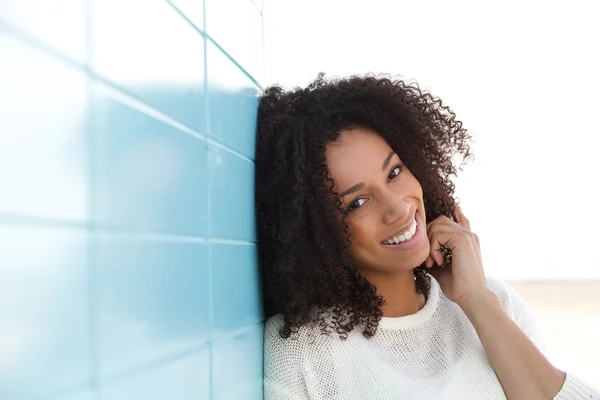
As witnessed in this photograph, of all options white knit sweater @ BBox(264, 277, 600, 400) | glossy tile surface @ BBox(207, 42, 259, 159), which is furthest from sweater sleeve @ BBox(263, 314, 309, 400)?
glossy tile surface @ BBox(207, 42, 259, 159)

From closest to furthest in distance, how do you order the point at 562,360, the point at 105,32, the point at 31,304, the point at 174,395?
the point at 31,304 → the point at 105,32 → the point at 174,395 → the point at 562,360

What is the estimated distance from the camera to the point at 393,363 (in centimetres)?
142

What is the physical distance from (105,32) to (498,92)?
3.30m

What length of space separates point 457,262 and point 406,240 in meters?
0.20

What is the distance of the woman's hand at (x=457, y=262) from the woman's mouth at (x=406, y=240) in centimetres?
16

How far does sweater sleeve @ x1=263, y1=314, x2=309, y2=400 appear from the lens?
1.32m

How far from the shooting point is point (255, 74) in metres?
1.34

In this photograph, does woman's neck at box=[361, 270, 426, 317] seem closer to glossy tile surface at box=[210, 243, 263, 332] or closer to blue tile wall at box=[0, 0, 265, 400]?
glossy tile surface at box=[210, 243, 263, 332]

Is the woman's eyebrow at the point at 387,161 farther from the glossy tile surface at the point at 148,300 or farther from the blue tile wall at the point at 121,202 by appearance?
the glossy tile surface at the point at 148,300

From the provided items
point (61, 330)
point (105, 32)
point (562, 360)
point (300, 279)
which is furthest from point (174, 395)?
point (562, 360)

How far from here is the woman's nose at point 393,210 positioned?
1369 millimetres

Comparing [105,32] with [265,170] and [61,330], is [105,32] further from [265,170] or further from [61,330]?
[265,170]

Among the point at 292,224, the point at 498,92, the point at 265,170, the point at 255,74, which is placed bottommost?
→ the point at 292,224

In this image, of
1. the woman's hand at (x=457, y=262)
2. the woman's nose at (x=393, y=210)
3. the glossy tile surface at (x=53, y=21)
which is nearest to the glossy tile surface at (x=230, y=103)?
the woman's nose at (x=393, y=210)
